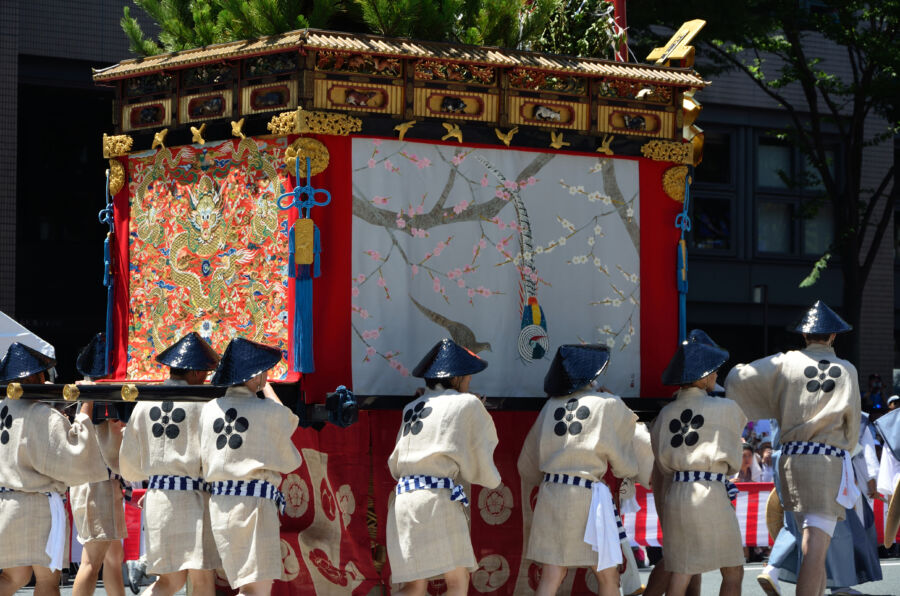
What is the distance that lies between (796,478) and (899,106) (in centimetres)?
1160

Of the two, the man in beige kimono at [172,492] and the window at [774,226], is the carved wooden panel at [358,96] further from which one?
the window at [774,226]

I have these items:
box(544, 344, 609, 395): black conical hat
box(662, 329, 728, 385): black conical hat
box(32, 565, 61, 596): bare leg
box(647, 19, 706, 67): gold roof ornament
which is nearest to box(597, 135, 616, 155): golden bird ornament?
box(647, 19, 706, 67): gold roof ornament

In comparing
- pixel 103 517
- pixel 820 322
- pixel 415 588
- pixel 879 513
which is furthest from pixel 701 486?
pixel 879 513

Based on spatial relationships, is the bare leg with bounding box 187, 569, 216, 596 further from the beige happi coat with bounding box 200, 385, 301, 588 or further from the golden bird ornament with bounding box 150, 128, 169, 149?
the golden bird ornament with bounding box 150, 128, 169, 149

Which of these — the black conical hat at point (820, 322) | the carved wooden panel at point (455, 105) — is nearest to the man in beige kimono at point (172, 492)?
the carved wooden panel at point (455, 105)

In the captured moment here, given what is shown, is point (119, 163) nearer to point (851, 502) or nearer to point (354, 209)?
point (354, 209)

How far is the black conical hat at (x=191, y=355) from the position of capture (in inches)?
310

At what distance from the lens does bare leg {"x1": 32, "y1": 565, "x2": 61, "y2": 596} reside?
817cm

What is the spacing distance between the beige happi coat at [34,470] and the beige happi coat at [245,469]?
1.00m

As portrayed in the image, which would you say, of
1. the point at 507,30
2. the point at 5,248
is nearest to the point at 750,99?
the point at 5,248

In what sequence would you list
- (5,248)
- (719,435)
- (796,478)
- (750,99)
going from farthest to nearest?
1. (750,99)
2. (5,248)
3. (796,478)
4. (719,435)

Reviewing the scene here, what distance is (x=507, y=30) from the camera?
920 cm

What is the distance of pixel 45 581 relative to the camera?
820cm

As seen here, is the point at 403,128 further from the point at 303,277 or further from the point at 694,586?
the point at 694,586
